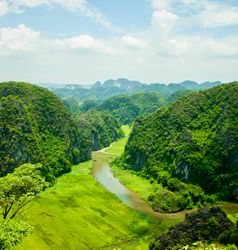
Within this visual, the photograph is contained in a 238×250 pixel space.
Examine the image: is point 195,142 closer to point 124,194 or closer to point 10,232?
point 124,194

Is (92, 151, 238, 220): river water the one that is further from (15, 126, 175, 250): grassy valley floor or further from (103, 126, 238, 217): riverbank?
(15, 126, 175, 250): grassy valley floor

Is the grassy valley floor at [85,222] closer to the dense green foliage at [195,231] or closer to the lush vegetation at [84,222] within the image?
the lush vegetation at [84,222]

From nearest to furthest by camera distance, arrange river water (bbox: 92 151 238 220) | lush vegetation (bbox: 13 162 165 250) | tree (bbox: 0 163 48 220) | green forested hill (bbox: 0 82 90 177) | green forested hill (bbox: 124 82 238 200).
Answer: tree (bbox: 0 163 48 220) → lush vegetation (bbox: 13 162 165 250) → river water (bbox: 92 151 238 220) → green forested hill (bbox: 124 82 238 200) → green forested hill (bbox: 0 82 90 177)

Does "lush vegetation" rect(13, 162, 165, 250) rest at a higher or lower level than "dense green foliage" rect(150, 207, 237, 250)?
lower

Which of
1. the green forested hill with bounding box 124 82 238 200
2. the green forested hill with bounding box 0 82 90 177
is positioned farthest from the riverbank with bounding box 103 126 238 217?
the green forested hill with bounding box 0 82 90 177

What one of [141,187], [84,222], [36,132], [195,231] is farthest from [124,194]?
[36,132]

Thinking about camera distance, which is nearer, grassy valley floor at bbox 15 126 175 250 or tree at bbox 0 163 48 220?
tree at bbox 0 163 48 220

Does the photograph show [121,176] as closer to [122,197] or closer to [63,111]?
[122,197]

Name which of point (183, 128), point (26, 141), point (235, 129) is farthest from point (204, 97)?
point (26, 141)
